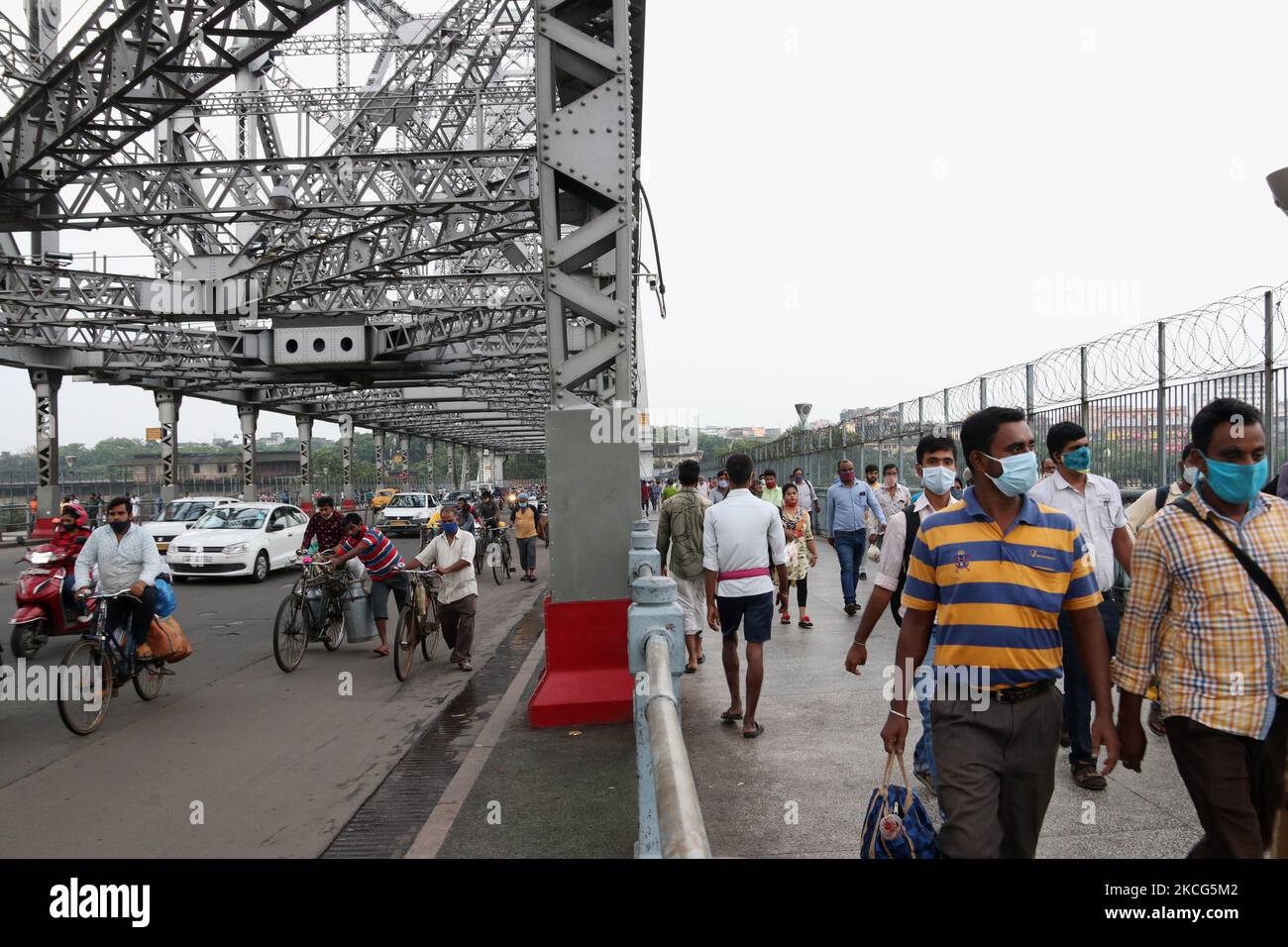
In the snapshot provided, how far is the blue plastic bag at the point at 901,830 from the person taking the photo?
3.12m

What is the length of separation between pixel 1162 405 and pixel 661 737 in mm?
7760

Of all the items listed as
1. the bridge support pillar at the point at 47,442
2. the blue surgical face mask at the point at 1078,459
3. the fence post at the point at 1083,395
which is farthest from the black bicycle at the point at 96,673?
the bridge support pillar at the point at 47,442

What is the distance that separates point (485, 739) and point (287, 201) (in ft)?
44.2

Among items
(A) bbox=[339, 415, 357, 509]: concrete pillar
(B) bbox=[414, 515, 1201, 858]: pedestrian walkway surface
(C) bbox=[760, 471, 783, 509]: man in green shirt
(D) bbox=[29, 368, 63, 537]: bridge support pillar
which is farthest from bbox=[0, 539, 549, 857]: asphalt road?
(A) bbox=[339, 415, 357, 509]: concrete pillar

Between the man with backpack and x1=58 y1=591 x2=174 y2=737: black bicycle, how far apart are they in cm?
628

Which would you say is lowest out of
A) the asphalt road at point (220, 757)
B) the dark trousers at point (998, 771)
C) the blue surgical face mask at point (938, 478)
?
the asphalt road at point (220, 757)

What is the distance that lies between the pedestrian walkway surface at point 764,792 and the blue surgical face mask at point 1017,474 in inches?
77.7

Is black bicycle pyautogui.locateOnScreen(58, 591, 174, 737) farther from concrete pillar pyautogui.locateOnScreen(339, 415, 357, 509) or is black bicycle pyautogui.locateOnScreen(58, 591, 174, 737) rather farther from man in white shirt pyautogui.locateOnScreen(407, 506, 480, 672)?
concrete pillar pyautogui.locateOnScreen(339, 415, 357, 509)

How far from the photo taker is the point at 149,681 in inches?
344

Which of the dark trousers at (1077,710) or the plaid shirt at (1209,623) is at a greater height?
the plaid shirt at (1209,623)

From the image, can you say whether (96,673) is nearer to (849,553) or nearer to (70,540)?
(70,540)

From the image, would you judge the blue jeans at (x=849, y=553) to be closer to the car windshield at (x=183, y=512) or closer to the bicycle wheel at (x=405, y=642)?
the bicycle wheel at (x=405, y=642)

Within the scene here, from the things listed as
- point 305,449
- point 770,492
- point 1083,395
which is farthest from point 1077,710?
point 305,449
